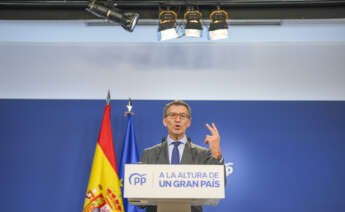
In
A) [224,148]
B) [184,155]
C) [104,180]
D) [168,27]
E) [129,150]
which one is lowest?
[184,155]

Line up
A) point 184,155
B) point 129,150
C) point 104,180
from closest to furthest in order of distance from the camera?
point 184,155 < point 104,180 < point 129,150

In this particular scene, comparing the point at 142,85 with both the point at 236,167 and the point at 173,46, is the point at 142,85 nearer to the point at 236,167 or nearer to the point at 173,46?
the point at 173,46

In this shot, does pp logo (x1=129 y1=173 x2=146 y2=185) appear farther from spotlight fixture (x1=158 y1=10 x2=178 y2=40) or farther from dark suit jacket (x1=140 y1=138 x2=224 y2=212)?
spotlight fixture (x1=158 y1=10 x2=178 y2=40)

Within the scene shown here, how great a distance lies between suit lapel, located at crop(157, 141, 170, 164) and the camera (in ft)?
7.73

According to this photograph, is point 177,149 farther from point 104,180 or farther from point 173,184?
point 104,180

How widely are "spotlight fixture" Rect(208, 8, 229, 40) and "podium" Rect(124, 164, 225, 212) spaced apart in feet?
7.45

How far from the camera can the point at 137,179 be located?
1664mm

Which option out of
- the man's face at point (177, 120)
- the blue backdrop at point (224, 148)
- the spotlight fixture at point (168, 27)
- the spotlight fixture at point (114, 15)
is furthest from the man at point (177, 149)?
the blue backdrop at point (224, 148)

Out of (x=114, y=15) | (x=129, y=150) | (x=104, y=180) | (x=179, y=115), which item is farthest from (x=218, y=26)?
(x=104, y=180)

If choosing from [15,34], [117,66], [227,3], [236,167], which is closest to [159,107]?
[117,66]

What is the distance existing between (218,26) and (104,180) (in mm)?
2085

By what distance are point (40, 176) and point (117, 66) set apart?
1.70 metres

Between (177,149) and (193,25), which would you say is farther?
(193,25)

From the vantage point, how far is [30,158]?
456 centimetres
